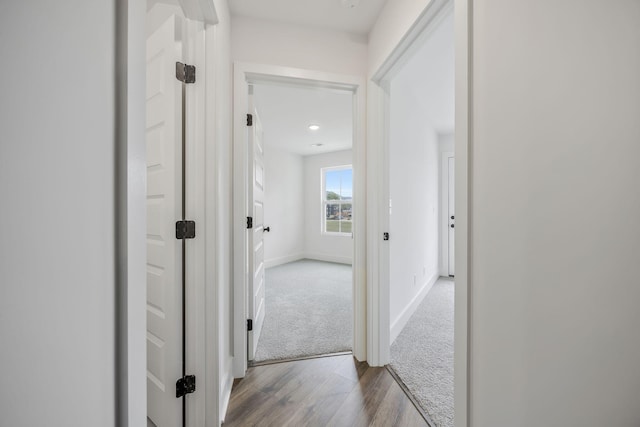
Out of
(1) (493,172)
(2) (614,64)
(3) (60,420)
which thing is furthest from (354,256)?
(3) (60,420)

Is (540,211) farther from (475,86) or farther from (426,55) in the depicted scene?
(426,55)

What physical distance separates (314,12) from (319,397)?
8.27 feet

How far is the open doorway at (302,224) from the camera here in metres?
2.26

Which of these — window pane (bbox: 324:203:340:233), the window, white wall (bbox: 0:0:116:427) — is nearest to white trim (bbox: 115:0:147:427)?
white wall (bbox: 0:0:116:427)

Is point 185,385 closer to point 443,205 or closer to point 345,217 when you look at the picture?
point 443,205

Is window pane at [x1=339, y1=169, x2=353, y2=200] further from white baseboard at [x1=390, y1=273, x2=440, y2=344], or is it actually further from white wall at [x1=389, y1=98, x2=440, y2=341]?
white baseboard at [x1=390, y1=273, x2=440, y2=344]

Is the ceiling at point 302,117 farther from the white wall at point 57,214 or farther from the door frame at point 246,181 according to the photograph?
the white wall at point 57,214

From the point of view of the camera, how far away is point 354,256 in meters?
2.02

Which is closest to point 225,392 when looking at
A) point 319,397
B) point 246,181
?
point 319,397

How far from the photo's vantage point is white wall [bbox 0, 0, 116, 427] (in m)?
0.29

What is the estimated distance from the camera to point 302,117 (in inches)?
149

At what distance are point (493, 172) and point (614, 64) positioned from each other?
35 cm

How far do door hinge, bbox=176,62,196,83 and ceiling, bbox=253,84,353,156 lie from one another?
0.92 meters

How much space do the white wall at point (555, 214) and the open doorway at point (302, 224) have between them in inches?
55.9
